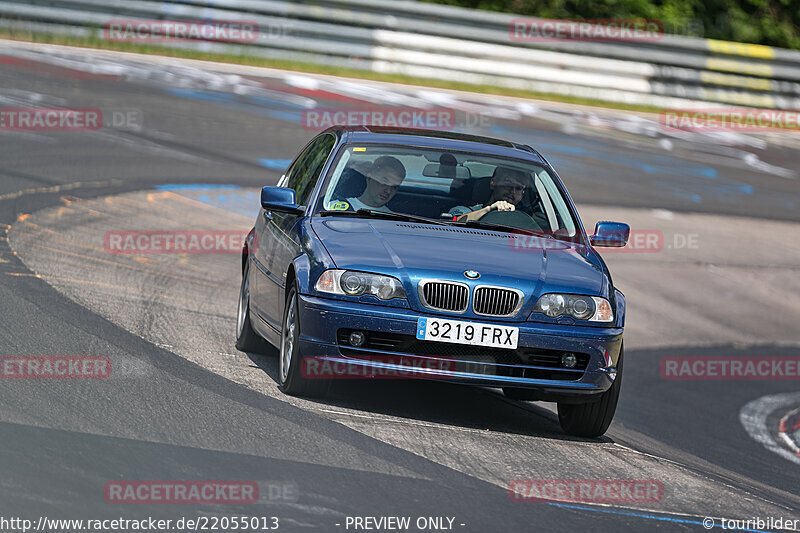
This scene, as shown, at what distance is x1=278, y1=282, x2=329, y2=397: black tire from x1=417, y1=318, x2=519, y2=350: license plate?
2.26ft

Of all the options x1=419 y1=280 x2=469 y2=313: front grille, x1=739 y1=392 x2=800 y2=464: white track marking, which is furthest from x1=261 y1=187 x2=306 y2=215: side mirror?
x1=739 y1=392 x2=800 y2=464: white track marking

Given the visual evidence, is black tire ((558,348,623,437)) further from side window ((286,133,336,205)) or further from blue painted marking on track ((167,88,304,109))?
blue painted marking on track ((167,88,304,109))

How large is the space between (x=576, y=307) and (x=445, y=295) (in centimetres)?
76

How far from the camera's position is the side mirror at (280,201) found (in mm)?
8133

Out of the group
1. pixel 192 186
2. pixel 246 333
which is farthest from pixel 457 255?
pixel 192 186

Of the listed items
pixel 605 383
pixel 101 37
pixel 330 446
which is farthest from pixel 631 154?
pixel 330 446

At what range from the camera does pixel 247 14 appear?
71.6ft

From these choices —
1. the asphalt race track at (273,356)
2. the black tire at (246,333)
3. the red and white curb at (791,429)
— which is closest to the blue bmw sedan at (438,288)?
the asphalt race track at (273,356)

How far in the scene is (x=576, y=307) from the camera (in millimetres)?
7301

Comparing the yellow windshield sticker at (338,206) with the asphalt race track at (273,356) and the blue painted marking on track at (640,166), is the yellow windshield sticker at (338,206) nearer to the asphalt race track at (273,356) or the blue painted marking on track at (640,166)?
the asphalt race track at (273,356)

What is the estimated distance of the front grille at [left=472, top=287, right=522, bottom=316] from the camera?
7160 millimetres

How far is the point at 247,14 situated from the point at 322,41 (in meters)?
1.38

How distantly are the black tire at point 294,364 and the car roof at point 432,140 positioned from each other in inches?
61.6

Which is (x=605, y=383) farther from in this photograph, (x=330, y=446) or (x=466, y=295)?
(x=330, y=446)
